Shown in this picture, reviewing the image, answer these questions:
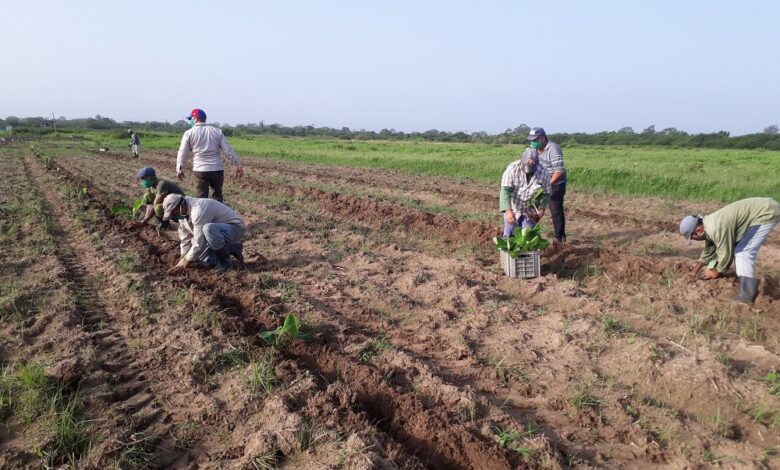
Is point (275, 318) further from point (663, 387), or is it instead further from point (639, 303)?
point (639, 303)

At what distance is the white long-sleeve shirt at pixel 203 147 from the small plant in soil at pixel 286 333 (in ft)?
12.7

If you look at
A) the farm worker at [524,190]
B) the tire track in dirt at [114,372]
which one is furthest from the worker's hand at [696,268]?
the tire track in dirt at [114,372]

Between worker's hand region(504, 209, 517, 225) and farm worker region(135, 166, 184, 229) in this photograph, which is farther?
farm worker region(135, 166, 184, 229)

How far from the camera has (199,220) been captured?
5.76 m

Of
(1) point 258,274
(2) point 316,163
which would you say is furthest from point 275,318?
(2) point 316,163

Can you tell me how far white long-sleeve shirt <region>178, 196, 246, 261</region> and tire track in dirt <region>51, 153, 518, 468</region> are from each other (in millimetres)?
1936

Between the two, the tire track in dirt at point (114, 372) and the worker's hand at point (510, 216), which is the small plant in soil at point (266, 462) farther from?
the worker's hand at point (510, 216)

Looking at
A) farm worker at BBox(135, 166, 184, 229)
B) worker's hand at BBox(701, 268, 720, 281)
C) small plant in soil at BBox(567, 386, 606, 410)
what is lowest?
small plant in soil at BBox(567, 386, 606, 410)

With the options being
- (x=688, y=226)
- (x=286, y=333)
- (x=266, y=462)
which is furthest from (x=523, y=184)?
(x=266, y=462)

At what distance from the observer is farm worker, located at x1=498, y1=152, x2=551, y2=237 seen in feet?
19.3

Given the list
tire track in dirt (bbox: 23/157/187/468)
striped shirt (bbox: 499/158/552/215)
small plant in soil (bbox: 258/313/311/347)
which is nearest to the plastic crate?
striped shirt (bbox: 499/158/552/215)

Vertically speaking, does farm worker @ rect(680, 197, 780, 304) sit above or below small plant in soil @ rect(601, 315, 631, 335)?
above

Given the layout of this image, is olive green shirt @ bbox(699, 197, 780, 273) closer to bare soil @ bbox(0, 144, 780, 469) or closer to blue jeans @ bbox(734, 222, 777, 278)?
blue jeans @ bbox(734, 222, 777, 278)

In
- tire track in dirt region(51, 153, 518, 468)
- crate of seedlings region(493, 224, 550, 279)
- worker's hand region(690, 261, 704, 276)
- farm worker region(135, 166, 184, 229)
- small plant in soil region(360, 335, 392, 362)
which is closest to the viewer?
tire track in dirt region(51, 153, 518, 468)
